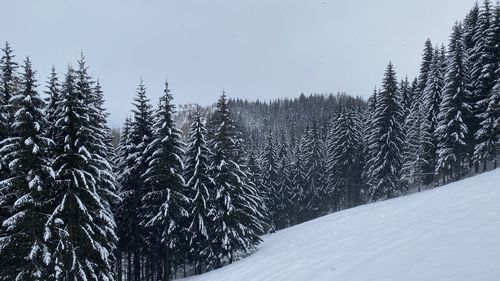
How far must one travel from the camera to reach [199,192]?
27094mm

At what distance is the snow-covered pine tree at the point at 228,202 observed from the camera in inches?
1041

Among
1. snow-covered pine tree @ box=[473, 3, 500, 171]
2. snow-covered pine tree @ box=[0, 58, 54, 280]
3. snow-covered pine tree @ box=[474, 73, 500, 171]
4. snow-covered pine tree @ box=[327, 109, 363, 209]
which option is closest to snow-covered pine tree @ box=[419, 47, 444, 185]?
snow-covered pine tree @ box=[473, 3, 500, 171]

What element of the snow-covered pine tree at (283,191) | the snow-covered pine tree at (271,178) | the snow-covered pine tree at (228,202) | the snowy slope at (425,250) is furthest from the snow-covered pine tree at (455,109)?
the snow-covered pine tree at (271,178)

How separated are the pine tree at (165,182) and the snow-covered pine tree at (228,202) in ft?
10.3

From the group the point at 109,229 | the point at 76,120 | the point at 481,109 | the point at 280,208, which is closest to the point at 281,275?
the point at 109,229

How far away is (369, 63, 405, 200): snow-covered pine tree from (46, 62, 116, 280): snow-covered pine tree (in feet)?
121

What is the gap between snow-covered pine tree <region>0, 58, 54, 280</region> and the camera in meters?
16.3

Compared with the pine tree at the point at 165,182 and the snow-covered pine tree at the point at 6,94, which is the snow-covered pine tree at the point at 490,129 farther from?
the snow-covered pine tree at the point at 6,94

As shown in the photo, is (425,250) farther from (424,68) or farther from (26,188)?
(424,68)

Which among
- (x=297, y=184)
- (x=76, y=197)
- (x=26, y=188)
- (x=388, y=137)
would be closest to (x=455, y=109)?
(x=388, y=137)

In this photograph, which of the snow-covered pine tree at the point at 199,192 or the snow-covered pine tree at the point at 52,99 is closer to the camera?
the snow-covered pine tree at the point at 52,99

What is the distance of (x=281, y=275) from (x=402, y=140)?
4196 cm

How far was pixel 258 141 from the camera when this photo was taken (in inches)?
5482

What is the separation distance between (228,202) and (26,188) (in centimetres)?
1402
